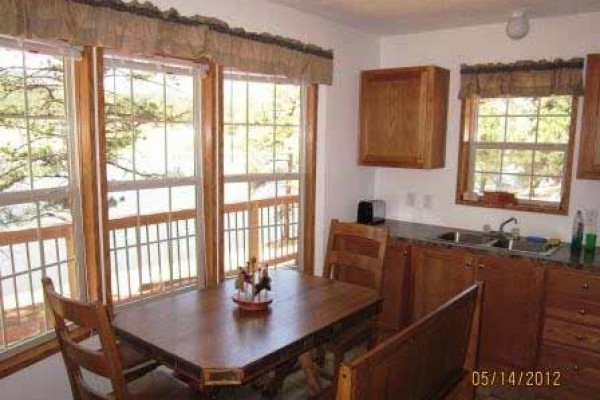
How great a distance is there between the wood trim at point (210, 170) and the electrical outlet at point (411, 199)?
5.76 feet

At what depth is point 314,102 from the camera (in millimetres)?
3428

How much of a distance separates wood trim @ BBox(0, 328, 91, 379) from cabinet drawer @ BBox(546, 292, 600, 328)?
2650 mm

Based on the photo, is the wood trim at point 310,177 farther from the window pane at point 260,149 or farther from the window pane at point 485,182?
the window pane at point 485,182

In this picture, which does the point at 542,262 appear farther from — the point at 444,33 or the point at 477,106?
the point at 444,33

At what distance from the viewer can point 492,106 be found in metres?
3.52

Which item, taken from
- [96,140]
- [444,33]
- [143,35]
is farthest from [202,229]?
[444,33]

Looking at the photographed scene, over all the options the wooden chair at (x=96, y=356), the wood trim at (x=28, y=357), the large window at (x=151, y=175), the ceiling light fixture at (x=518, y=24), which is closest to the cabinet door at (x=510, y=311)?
the ceiling light fixture at (x=518, y=24)

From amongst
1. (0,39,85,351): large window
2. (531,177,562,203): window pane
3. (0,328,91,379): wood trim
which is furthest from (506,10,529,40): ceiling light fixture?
(0,328,91,379): wood trim

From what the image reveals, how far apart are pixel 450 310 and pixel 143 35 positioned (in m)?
1.86

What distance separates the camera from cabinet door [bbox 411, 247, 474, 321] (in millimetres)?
3127

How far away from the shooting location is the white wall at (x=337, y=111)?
315cm

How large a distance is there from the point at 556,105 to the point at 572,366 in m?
1.71

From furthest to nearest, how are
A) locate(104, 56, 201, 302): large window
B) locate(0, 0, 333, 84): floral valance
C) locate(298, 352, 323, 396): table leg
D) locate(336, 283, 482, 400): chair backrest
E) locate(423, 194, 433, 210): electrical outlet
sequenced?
locate(423, 194, 433, 210): electrical outlet
locate(298, 352, 323, 396): table leg
locate(104, 56, 201, 302): large window
locate(0, 0, 333, 84): floral valance
locate(336, 283, 482, 400): chair backrest

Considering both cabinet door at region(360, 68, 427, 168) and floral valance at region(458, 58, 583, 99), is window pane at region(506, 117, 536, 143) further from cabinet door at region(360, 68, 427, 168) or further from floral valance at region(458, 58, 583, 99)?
cabinet door at region(360, 68, 427, 168)
